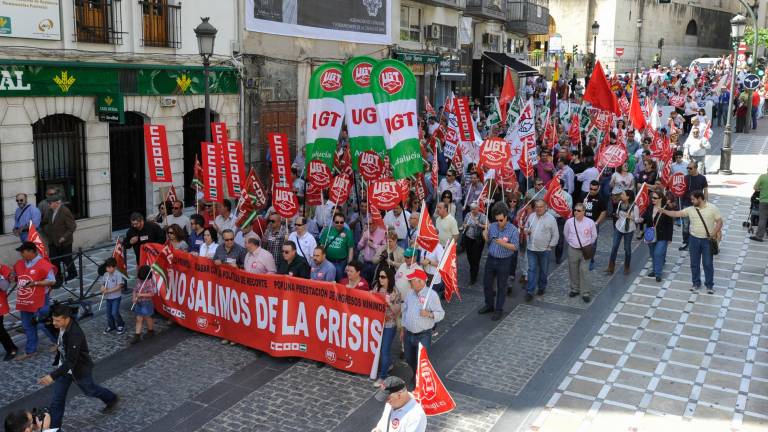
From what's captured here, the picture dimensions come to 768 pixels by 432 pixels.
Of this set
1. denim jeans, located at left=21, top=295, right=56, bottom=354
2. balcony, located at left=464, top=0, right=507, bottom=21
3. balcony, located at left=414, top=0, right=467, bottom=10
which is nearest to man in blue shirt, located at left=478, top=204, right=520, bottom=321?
denim jeans, located at left=21, top=295, right=56, bottom=354

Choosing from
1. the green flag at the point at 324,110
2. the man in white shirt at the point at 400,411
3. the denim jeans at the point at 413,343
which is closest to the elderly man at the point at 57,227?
the green flag at the point at 324,110

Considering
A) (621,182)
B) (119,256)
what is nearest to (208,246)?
(119,256)

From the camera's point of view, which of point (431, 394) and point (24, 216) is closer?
point (431, 394)

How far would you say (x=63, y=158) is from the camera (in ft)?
50.6

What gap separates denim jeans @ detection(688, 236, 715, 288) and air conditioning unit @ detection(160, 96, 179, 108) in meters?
11.3

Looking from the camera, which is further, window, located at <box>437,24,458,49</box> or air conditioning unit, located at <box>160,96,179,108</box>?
window, located at <box>437,24,458,49</box>

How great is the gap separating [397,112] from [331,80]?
1.56m

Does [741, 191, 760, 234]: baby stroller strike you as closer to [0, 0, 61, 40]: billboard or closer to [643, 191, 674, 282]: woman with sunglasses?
[643, 191, 674, 282]: woman with sunglasses

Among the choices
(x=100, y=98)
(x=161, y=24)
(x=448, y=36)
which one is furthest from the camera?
(x=448, y=36)

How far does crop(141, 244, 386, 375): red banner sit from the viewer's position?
9.44 metres

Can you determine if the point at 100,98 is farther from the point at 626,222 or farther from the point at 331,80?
the point at 626,222

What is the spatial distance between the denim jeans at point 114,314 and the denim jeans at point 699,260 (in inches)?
360

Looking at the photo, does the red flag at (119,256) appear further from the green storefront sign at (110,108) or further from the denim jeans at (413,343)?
the green storefront sign at (110,108)

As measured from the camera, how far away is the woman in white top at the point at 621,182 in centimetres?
1634
